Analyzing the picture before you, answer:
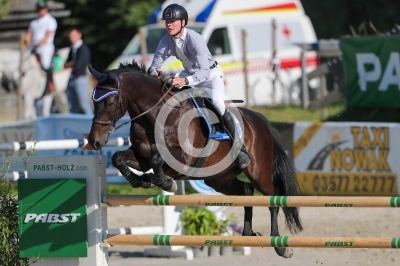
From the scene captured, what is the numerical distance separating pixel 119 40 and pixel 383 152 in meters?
21.4

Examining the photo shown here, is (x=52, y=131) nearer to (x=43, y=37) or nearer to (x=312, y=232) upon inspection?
(x=43, y=37)

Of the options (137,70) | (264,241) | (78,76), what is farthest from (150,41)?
(264,241)

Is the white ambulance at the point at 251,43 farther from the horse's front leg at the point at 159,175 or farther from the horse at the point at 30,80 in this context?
the horse's front leg at the point at 159,175

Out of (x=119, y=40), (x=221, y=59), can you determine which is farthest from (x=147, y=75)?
(x=119, y=40)

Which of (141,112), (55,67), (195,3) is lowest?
(141,112)

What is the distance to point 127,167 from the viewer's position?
7.29 m

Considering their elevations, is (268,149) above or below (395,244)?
above

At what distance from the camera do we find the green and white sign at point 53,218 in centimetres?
684

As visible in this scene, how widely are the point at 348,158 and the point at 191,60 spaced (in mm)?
5022

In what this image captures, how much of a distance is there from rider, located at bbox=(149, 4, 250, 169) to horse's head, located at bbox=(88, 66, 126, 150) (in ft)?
1.90

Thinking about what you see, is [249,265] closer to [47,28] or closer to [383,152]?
[383,152]

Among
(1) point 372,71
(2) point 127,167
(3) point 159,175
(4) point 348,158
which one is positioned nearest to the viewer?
(3) point 159,175

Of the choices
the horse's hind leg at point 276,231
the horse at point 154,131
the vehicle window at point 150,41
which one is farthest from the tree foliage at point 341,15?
the horse at point 154,131

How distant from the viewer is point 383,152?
38.7ft
